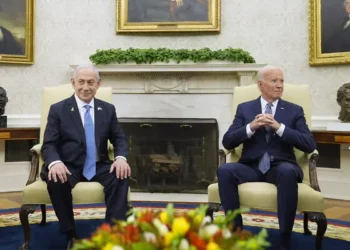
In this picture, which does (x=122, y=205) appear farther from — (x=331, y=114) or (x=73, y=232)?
(x=331, y=114)

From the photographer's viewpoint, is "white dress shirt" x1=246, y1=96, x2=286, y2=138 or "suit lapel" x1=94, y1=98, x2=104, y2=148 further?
"suit lapel" x1=94, y1=98, x2=104, y2=148

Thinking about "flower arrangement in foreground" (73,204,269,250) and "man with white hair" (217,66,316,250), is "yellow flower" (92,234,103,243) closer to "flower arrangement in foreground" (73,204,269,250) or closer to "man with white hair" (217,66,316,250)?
"flower arrangement in foreground" (73,204,269,250)

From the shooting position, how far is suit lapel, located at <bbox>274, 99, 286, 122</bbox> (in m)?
3.17

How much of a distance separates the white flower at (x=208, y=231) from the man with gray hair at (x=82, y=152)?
5.50 ft

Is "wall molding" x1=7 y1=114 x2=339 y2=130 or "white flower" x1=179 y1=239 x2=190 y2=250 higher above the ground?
"wall molding" x1=7 y1=114 x2=339 y2=130

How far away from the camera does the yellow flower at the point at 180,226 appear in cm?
118

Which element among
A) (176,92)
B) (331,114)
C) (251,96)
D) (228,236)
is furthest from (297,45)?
(228,236)

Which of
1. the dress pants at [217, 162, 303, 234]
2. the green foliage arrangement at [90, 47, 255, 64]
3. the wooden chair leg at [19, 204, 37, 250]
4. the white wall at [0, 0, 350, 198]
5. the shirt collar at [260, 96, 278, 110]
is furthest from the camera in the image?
the white wall at [0, 0, 350, 198]

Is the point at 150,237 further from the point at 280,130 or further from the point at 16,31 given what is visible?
the point at 16,31

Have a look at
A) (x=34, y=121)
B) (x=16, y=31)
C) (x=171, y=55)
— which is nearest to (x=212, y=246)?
(x=171, y=55)

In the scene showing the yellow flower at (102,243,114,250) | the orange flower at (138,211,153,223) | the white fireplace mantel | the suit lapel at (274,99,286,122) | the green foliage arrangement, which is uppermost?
the green foliage arrangement

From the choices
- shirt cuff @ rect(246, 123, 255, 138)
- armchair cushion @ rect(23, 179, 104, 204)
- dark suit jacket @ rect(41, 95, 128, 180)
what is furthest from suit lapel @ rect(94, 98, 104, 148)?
shirt cuff @ rect(246, 123, 255, 138)

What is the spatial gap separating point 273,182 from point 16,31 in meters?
4.22

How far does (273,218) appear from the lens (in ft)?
13.1
